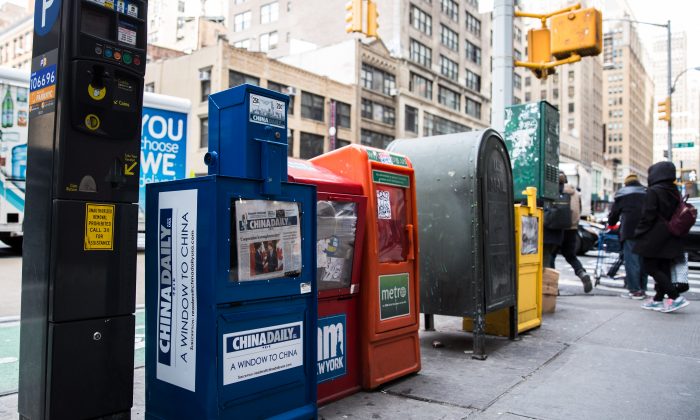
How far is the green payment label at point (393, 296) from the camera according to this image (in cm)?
441

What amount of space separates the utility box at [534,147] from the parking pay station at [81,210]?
5.89 m

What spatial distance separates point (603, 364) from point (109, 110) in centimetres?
460

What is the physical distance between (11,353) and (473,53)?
5927 centimetres

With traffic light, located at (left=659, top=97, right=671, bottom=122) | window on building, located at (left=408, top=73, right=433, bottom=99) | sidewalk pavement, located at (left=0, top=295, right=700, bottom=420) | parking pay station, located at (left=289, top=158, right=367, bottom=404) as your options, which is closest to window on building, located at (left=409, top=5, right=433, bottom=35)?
window on building, located at (left=408, top=73, right=433, bottom=99)

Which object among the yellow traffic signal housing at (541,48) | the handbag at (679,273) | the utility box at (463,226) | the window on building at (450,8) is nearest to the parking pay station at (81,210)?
the utility box at (463,226)

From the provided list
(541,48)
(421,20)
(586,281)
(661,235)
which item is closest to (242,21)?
(421,20)

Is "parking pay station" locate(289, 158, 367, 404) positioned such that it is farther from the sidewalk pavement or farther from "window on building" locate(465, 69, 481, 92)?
"window on building" locate(465, 69, 481, 92)


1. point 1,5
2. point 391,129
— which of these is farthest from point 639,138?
point 1,5

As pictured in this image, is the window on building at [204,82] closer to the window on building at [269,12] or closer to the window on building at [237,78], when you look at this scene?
the window on building at [237,78]

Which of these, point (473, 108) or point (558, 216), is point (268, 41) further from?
point (558, 216)

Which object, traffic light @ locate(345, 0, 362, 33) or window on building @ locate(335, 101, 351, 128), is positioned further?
window on building @ locate(335, 101, 351, 128)

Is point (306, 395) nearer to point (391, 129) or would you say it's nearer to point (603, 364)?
point (603, 364)

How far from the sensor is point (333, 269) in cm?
409

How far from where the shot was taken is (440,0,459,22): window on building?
54656 millimetres
